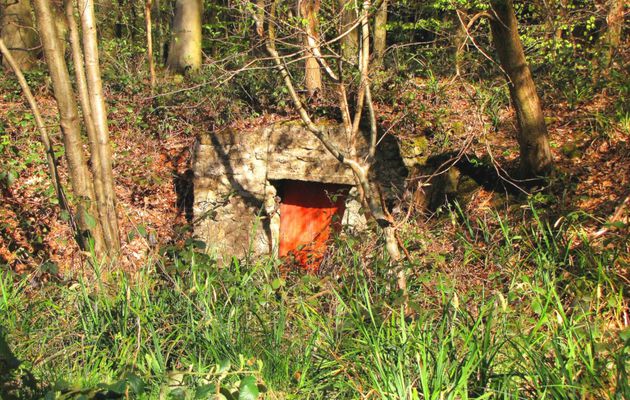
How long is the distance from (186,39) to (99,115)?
6556 mm

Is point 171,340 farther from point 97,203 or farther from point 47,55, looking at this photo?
point 47,55

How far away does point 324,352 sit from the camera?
3.97 m

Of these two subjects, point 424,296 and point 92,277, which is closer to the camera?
point 424,296

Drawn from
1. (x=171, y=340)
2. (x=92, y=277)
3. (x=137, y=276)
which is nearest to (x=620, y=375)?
(x=171, y=340)

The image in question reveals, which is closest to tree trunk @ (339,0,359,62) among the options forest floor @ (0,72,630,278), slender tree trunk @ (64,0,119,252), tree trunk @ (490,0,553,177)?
forest floor @ (0,72,630,278)

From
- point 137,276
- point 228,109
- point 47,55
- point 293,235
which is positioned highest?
point 47,55

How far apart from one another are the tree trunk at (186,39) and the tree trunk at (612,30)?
22.9 feet

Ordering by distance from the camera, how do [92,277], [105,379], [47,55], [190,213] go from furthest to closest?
[190,213] < [47,55] < [92,277] < [105,379]

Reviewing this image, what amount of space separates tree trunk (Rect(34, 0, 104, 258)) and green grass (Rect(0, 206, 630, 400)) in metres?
0.68

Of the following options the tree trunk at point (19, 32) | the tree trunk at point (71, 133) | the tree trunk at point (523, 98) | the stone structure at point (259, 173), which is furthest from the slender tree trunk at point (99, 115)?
the tree trunk at point (19, 32)

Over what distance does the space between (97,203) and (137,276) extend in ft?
4.85

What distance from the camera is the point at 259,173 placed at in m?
8.64

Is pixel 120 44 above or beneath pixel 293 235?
above

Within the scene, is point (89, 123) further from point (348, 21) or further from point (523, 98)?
point (523, 98)
